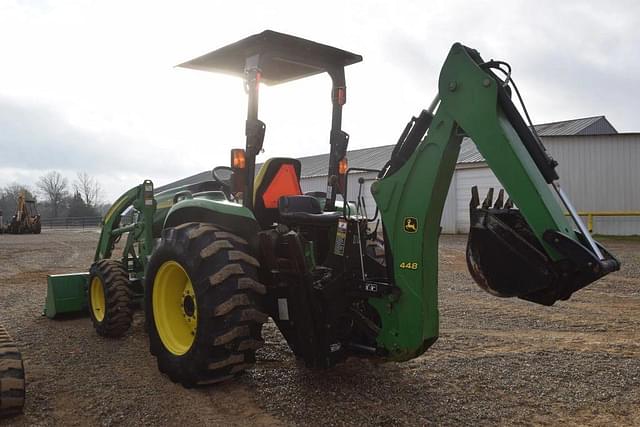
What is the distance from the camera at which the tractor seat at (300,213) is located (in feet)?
13.3

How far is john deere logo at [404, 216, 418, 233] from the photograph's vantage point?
11.5 ft

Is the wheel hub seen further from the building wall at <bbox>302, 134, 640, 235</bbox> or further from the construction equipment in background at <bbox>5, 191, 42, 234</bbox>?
the construction equipment in background at <bbox>5, 191, 42, 234</bbox>

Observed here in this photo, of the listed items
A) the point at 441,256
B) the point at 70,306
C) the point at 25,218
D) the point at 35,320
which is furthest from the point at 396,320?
the point at 25,218

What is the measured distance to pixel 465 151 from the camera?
2330 centimetres

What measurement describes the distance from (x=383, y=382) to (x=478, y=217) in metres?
1.50

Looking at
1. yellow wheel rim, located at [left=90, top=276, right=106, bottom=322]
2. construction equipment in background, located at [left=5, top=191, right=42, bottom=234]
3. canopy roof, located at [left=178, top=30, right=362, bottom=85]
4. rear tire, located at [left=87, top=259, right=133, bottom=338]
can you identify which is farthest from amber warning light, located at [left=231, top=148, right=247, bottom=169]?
construction equipment in background, located at [left=5, top=191, right=42, bottom=234]

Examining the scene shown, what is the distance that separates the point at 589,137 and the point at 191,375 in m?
20.7

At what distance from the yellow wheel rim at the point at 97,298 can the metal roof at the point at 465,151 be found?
14.7m

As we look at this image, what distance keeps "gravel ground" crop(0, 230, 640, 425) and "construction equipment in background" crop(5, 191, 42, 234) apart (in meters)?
29.1

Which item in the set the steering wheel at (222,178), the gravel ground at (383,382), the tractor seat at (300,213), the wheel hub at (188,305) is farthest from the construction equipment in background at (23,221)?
the tractor seat at (300,213)

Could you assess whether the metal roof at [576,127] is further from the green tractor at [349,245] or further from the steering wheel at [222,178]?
the green tractor at [349,245]

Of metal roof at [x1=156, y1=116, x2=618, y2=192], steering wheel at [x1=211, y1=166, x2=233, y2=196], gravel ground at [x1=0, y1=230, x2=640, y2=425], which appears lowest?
gravel ground at [x1=0, y1=230, x2=640, y2=425]

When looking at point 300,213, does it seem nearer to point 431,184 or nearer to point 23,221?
point 431,184

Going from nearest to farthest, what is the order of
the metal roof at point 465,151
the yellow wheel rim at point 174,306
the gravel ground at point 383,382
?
1. the gravel ground at point 383,382
2. the yellow wheel rim at point 174,306
3. the metal roof at point 465,151
